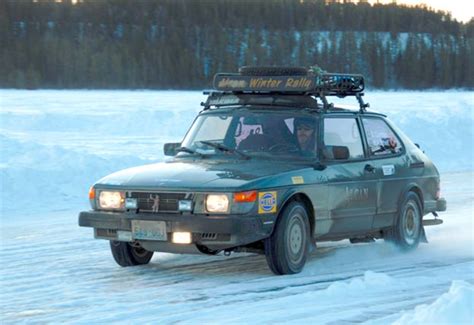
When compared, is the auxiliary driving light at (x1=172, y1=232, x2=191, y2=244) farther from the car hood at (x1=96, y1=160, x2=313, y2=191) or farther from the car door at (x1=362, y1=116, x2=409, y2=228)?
the car door at (x1=362, y1=116, x2=409, y2=228)

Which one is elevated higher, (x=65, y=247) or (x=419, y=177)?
(x=419, y=177)

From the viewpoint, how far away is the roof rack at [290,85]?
31.9 feet

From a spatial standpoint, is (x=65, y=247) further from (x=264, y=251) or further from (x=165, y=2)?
(x=165, y=2)

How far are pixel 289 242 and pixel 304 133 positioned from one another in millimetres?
1306

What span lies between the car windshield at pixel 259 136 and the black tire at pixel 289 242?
Result: 72cm

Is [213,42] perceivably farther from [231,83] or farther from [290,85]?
[290,85]

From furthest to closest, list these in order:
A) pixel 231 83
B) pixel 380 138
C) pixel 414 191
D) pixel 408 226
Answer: pixel 414 191 < pixel 408 226 < pixel 380 138 < pixel 231 83

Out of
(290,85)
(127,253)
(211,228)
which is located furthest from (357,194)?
(127,253)

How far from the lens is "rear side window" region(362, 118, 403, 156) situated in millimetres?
10367

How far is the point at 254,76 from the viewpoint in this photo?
1012 cm

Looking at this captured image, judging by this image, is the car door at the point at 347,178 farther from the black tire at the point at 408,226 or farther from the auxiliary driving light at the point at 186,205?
the auxiliary driving light at the point at 186,205

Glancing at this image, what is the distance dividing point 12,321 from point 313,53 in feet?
389

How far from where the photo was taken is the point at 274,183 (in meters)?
8.52

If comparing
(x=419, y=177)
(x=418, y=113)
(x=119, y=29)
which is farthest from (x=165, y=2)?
(x=419, y=177)
